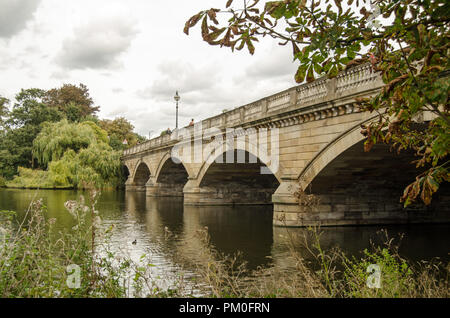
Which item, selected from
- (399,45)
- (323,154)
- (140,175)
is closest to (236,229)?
(323,154)

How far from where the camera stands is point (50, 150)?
3309cm

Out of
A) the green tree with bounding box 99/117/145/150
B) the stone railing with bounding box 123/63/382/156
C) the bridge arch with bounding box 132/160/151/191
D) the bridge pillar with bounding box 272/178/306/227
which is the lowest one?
the bridge pillar with bounding box 272/178/306/227

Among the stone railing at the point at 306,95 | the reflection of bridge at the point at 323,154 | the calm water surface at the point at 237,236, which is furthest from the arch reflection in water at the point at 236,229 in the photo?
the stone railing at the point at 306,95

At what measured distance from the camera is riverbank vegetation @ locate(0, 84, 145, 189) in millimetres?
31766

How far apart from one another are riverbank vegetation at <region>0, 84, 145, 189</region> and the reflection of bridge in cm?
1574

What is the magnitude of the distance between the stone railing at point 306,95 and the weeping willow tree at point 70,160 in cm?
1753

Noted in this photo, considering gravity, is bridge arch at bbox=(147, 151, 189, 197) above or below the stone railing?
below

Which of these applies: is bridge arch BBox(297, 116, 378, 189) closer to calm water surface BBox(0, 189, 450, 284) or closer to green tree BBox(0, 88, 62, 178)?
calm water surface BBox(0, 189, 450, 284)

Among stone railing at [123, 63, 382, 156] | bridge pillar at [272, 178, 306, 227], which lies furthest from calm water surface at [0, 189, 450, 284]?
→ stone railing at [123, 63, 382, 156]

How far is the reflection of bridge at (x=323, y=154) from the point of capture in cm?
1043

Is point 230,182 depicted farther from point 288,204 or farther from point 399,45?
point 399,45
